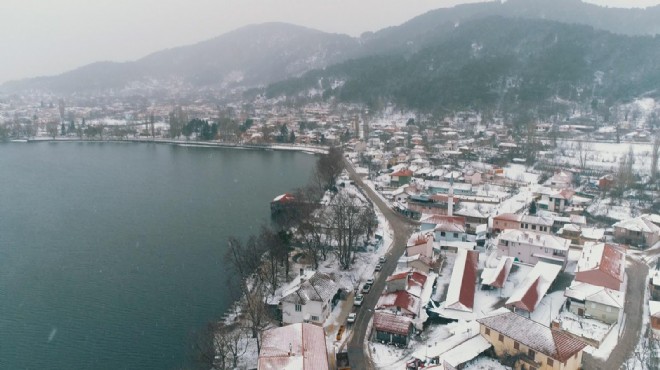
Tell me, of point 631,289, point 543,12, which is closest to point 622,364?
point 631,289

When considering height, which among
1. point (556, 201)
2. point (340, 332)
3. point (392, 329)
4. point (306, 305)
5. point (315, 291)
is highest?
point (556, 201)

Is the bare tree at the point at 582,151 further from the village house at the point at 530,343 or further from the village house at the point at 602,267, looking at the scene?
the village house at the point at 530,343

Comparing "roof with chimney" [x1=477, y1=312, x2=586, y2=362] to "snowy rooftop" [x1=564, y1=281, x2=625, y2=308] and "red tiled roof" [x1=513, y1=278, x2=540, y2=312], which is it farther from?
"snowy rooftop" [x1=564, y1=281, x2=625, y2=308]

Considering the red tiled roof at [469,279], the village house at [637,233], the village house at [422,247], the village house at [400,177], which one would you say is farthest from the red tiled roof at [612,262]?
the village house at [400,177]

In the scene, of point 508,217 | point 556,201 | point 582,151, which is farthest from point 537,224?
point 582,151

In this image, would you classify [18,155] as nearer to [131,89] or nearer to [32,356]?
[32,356]

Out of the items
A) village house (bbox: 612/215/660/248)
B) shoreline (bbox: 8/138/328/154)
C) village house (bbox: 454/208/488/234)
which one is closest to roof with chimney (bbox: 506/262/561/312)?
village house (bbox: 454/208/488/234)

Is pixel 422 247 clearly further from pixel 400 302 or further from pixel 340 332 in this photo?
pixel 340 332
